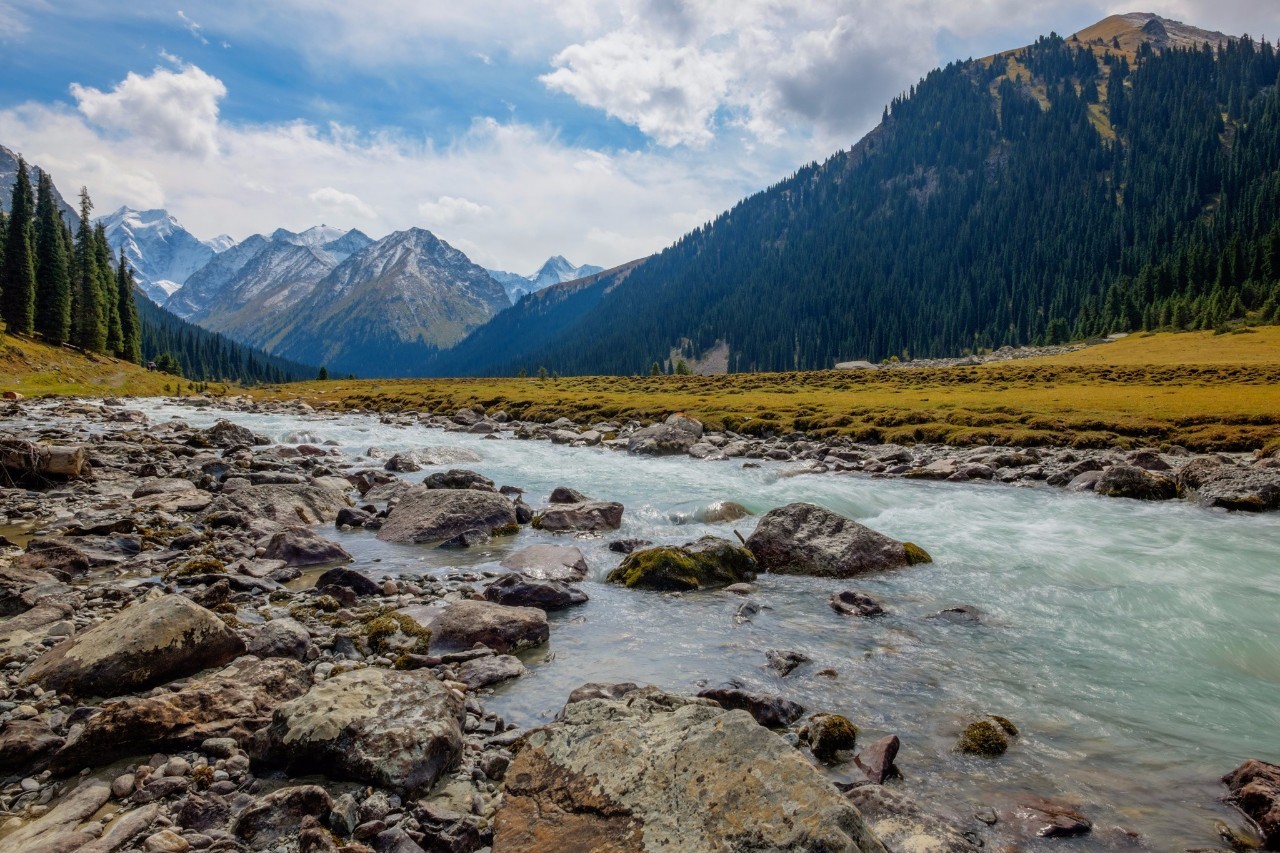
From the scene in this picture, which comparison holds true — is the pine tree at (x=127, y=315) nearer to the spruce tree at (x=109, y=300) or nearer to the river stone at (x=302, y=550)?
the spruce tree at (x=109, y=300)

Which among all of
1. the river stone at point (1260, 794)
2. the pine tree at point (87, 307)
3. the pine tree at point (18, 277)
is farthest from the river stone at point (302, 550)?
the pine tree at point (87, 307)

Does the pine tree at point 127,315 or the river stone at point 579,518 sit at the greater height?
the pine tree at point 127,315

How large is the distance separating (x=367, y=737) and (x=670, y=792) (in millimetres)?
2821

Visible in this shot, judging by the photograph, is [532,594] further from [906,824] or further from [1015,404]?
[1015,404]

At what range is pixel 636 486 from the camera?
73.8 ft

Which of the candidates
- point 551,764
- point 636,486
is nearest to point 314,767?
point 551,764

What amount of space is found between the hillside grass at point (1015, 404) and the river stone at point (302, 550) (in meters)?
28.2

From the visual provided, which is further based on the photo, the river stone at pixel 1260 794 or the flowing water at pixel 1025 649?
the flowing water at pixel 1025 649

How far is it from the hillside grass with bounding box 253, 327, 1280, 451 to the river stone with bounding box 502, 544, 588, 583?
2520 cm

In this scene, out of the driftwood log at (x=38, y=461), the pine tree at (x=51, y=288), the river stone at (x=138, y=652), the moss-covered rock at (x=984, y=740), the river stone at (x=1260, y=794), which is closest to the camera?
the river stone at (x=1260, y=794)

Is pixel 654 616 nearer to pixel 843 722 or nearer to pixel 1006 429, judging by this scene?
pixel 843 722

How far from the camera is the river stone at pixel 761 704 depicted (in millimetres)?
6871

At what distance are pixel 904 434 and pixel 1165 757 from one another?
2868cm

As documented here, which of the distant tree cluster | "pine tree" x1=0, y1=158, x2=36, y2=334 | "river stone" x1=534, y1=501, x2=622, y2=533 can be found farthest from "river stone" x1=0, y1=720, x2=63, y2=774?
the distant tree cluster
